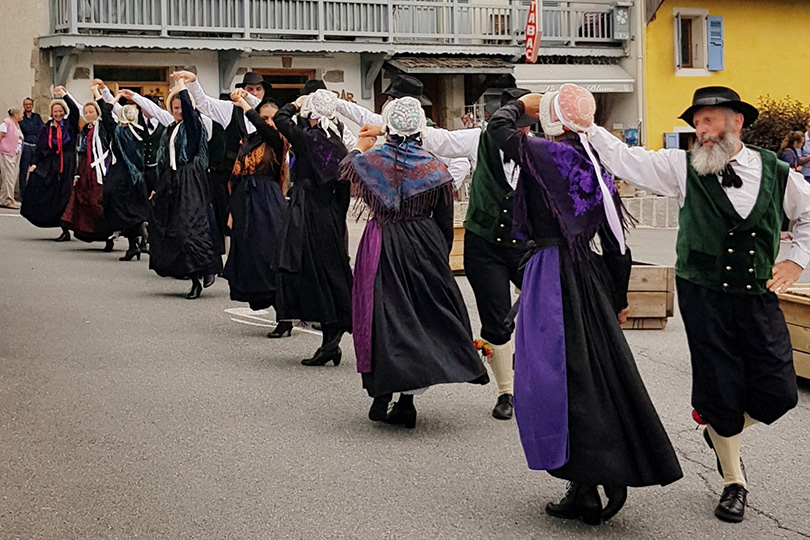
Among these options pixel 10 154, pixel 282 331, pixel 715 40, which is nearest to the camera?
pixel 282 331

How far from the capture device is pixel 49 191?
16266 mm

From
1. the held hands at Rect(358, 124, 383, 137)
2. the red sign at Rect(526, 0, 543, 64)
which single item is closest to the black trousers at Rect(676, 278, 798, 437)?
the held hands at Rect(358, 124, 383, 137)

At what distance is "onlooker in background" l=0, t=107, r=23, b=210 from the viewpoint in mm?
22922

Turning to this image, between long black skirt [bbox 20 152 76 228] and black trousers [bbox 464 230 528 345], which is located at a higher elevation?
long black skirt [bbox 20 152 76 228]

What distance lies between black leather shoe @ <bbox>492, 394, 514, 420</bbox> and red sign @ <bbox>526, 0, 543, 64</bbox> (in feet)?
72.9

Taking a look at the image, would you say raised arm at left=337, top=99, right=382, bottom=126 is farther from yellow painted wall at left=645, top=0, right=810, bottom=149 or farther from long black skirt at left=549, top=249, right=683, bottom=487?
yellow painted wall at left=645, top=0, right=810, bottom=149

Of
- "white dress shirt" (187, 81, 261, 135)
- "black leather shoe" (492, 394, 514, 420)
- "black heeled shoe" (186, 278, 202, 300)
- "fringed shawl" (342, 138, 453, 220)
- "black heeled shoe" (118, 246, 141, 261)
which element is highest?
"white dress shirt" (187, 81, 261, 135)

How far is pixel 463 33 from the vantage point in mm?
29000

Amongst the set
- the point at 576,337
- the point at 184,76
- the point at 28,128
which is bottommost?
the point at 576,337

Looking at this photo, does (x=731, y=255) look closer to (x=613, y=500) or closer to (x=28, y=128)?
(x=613, y=500)

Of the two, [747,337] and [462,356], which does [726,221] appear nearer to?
[747,337]


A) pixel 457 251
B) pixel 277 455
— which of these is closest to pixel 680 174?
pixel 277 455

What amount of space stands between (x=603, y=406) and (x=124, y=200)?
10761 millimetres

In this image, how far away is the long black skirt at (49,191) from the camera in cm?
1617
